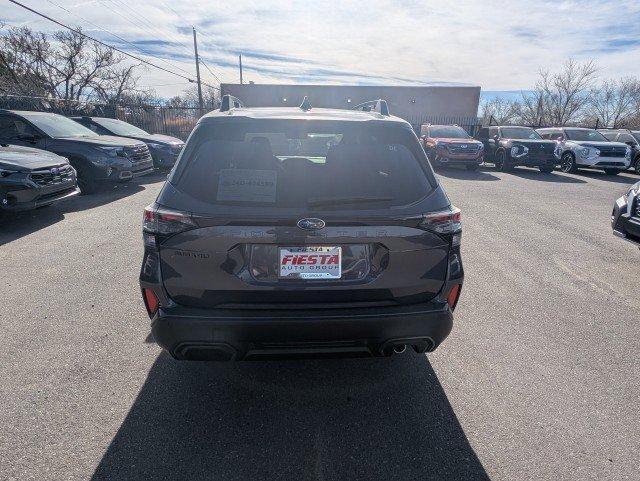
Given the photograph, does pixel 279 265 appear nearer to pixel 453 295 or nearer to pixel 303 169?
pixel 303 169

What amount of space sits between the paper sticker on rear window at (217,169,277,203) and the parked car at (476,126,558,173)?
15.1 m

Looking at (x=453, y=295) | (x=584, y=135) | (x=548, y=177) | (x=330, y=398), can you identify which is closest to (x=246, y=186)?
(x=453, y=295)

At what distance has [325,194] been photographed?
89.0 inches

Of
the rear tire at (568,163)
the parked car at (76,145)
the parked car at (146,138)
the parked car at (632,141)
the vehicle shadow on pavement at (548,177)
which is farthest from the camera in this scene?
the parked car at (632,141)

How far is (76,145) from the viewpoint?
29.5 ft

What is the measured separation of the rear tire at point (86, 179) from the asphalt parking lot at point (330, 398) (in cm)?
506

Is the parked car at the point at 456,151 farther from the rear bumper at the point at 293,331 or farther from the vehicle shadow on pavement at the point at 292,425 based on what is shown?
the rear bumper at the point at 293,331

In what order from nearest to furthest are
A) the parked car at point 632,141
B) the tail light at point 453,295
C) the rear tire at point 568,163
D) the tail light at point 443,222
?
1. the tail light at point 443,222
2. the tail light at point 453,295
3. the rear tire at point 568,163
4. the parked car at point 632,141

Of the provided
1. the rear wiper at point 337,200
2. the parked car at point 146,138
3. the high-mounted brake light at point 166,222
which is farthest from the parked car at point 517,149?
the high-mounted brake light at point 166,222

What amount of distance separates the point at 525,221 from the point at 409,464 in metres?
6.72

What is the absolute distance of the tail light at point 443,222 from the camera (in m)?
2.27

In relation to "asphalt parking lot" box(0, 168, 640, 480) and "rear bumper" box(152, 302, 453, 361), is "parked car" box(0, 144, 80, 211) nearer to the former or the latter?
"asphalt parking lot" box(0, 168, 640, 480)

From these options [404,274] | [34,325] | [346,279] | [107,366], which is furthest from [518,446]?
[34,325]

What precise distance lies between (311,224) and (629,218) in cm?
473
